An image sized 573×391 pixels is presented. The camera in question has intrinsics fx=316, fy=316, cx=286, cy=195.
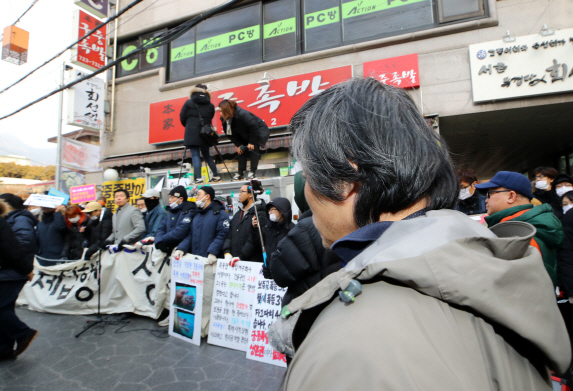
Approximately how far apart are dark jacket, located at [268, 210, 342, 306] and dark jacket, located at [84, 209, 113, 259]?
4.66m

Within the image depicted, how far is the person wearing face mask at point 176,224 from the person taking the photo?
4.95 meters

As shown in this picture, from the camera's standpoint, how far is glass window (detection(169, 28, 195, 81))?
10.5 metres

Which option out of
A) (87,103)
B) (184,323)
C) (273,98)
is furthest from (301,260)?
(87,103)

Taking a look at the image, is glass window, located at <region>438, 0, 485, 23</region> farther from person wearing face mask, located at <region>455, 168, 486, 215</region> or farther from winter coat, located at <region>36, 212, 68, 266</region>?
winter coat, located at <region>36, 212, 68, 266</region>

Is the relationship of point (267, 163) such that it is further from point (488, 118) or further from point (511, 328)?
point (511, 328)

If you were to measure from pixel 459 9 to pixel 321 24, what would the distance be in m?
3.51

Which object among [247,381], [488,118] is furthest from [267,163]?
[247,381]

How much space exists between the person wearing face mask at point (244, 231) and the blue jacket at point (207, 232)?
12cm

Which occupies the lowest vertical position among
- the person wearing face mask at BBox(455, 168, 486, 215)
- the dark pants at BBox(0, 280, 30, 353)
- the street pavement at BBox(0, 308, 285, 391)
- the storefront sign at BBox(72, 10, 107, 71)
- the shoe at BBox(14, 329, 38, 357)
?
the street pavement at BBox(0, 308, 285, 391)

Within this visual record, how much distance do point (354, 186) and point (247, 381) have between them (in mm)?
3163

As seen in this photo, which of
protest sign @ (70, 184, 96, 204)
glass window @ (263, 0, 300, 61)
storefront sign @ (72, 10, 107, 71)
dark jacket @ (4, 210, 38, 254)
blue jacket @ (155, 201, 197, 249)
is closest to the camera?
dark jacket @ (4, 210, 38, 254)

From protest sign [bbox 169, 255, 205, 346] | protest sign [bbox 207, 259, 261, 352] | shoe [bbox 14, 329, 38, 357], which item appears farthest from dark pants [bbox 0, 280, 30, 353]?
protest sign [bbox 207, 259, 261, 352]

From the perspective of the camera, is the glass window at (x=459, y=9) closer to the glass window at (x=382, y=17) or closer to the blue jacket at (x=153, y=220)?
the glass window at (x=382, y=17)

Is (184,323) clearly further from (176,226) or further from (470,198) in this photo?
(470,198)
